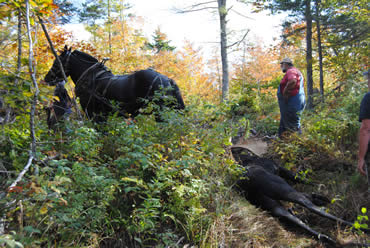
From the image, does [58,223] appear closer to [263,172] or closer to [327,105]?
[263,172]

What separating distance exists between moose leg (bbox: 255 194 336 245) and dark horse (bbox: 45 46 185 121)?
244cm

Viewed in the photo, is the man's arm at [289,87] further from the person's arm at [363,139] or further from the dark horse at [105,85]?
the person's arm at [363,139]

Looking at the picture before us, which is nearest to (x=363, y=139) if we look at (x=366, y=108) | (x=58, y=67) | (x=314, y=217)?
(x=366, y=108)

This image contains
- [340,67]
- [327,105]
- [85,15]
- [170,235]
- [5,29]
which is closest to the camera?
[170,235]

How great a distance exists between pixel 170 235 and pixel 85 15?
70.1ft

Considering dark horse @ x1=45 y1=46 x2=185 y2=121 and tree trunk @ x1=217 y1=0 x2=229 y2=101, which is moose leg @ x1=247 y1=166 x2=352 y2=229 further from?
tree trunk @ x1=217 y1=0 x2=229 y2=101

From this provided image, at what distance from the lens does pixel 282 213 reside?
303 cm

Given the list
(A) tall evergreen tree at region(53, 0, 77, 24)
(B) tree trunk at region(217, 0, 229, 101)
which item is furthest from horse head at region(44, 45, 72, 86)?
(B) tree trunk at region(217, 0, 229, 101)

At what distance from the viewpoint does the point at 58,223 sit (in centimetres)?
194

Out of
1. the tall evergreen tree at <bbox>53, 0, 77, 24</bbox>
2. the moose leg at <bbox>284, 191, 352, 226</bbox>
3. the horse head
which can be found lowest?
the moose leg at <bbox>284, 191, 352, 226</bbox>

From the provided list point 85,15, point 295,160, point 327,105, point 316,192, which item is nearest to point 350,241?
point 316,192

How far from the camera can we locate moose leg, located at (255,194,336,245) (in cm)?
267

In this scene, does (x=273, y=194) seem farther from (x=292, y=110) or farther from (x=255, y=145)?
(x=292, y=110)

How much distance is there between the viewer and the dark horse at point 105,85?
5.17 m
